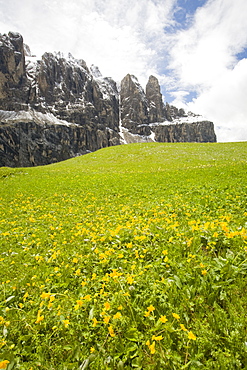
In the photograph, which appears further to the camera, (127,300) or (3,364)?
(127,300)

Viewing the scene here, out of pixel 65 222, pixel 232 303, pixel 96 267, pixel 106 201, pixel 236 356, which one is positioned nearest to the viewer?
pixel 236 356

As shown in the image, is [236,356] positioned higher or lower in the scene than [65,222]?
lower

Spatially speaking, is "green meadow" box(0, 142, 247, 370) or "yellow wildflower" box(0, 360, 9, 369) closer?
"yellow wildflower" box(0, 360, 9, 369)

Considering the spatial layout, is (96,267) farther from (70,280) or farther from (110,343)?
(110,343)

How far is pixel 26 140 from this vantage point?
18962 cm

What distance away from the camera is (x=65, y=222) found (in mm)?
9727

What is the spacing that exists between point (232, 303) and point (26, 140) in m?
215

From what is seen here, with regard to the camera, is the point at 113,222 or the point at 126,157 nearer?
the point at 113,222

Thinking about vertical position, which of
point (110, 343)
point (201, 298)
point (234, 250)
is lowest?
point (110, 343)

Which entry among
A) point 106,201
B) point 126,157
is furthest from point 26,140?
point 106,201

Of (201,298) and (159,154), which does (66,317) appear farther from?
(159,154)

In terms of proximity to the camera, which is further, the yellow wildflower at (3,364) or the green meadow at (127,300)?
the green meadow at (127,300)

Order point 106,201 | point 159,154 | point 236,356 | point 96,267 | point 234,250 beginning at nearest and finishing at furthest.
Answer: point 236,356
point 234,250
point 96,267
point 106,201
point 159,154

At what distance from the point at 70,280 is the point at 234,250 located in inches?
167
